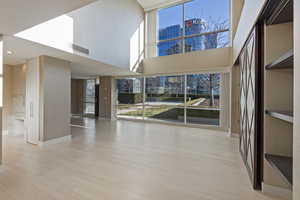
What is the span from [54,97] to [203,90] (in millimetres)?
5582

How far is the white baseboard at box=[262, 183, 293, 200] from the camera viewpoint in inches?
84.3

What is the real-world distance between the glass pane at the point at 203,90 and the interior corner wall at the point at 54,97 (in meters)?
4.93

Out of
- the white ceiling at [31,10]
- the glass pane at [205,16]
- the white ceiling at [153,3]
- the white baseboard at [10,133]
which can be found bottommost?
the white baseboard at [10,133]

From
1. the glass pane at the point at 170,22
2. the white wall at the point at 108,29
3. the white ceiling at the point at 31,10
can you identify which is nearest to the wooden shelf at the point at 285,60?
the white ceiling at the point at 31,10

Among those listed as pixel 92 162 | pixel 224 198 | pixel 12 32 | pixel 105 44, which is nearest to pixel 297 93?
pixel 224 198

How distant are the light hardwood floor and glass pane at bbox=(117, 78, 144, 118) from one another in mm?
4229

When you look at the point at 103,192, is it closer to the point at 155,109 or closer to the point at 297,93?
the point at 297,93

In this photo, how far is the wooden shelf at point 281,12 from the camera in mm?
1670

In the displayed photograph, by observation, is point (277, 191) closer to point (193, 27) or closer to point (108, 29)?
point (108, 29)

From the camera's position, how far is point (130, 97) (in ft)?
29.6

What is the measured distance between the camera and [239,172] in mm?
2891

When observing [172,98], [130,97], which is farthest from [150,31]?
[130,97]

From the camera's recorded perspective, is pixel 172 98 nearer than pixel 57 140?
No

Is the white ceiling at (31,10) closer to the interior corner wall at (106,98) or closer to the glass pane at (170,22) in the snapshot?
the glass pane at (170,22)
